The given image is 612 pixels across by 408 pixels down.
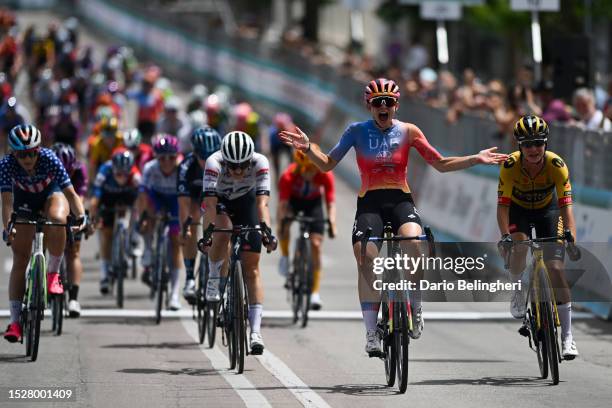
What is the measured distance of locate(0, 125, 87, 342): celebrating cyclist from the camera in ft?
44.7

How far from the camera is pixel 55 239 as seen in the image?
14.4 metres

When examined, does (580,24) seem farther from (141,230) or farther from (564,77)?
(141,230)

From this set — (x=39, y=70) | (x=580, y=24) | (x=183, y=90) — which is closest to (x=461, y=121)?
(x=580, y=24)

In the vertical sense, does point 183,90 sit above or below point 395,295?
above

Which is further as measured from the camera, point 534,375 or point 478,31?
point 478,31

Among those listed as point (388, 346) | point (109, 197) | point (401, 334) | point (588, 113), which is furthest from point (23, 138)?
point (588, 113)

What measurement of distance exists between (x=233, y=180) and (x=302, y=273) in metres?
3.47

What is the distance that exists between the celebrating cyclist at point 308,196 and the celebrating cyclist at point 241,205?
3263 millimetres

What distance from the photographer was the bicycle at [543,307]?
12102mm

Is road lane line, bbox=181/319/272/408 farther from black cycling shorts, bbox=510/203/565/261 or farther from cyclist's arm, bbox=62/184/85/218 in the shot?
black cycling shorts, bbox=510/203/565/261

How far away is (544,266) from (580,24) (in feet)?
74.4

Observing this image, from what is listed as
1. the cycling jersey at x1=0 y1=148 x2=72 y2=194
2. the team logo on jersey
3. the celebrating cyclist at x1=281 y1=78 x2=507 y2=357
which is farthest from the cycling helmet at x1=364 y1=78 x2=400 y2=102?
the cycling jersey at x1=0 y1=148 x2=72 y2=194

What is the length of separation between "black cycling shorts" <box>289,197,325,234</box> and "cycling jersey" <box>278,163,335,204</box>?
7 cm

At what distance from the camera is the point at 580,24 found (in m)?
34.2
